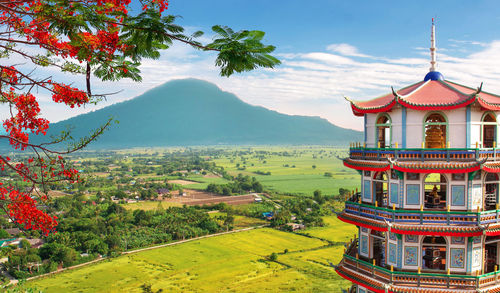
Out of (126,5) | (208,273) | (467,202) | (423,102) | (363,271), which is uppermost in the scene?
(126,5)

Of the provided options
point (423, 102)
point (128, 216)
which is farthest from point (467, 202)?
point (128, 216)

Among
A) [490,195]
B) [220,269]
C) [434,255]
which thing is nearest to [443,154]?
[490,195]

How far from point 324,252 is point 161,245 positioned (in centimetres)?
2195

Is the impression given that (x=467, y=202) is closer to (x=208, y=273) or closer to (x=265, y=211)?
(x=208, y=273)

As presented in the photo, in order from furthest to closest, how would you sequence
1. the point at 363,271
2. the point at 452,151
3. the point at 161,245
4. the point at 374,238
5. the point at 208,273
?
the point at 161,245 → the point at 208,273 → the point at 374,238 → the point at 363,271 → the point at 452,151

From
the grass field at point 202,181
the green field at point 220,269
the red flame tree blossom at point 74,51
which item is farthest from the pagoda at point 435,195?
the grass field at point 202,181

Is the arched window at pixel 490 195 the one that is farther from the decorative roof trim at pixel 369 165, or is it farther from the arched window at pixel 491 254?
the decorative roof trim at pixel 369 165

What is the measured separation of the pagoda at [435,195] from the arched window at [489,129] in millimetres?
27

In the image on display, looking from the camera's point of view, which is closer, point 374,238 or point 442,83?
point 442,83

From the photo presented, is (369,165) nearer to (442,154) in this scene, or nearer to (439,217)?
(442,154)

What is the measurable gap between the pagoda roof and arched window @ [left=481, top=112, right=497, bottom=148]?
0.51m

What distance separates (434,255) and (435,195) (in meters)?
Result: 2.05

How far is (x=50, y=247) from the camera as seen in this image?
1794 inches

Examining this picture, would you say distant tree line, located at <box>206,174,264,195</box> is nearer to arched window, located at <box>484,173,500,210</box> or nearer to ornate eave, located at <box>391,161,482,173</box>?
arched window, located at <box>484,173,500,210</box>
